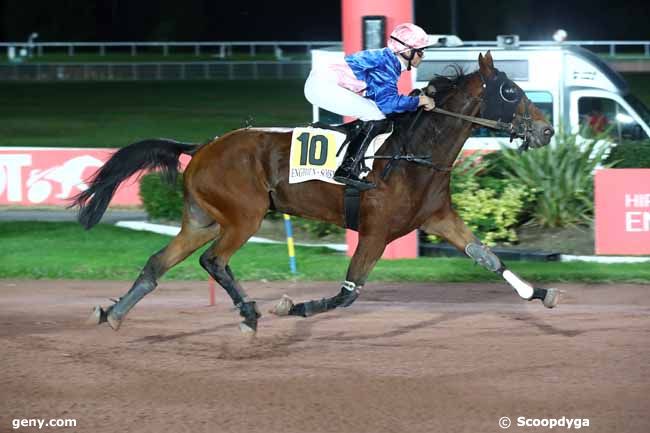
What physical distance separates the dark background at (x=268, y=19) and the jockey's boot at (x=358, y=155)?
124 feet

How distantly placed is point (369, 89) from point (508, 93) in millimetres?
927

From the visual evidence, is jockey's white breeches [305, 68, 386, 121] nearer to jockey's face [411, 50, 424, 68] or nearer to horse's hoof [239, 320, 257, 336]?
jockey's face [411, 50, 424, 68]

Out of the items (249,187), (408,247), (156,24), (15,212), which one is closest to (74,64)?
(156,24)

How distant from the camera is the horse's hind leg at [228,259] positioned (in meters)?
8.49

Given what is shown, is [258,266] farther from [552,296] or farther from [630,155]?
[630,155]

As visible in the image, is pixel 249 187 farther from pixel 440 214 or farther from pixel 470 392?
pixel 470 392

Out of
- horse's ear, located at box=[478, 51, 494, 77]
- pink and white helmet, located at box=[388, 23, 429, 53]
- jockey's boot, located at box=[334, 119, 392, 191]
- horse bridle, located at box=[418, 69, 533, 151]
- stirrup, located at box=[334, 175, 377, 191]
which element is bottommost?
stirrup, located at box=[334, 175, 377, 191]

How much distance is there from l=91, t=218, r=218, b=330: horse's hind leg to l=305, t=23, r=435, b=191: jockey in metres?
1.19

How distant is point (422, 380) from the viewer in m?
7.38

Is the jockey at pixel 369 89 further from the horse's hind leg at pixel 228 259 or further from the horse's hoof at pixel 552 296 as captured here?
the horse's hoof at pixel 552 296

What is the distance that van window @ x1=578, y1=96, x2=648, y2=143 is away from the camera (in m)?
15.9

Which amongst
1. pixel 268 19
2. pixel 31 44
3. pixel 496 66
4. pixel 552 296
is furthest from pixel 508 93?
pixel 268 19

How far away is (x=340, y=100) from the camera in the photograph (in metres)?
8.44

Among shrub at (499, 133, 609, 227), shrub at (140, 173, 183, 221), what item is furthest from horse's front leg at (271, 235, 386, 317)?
shrub at (140, 173, 183, 221)
